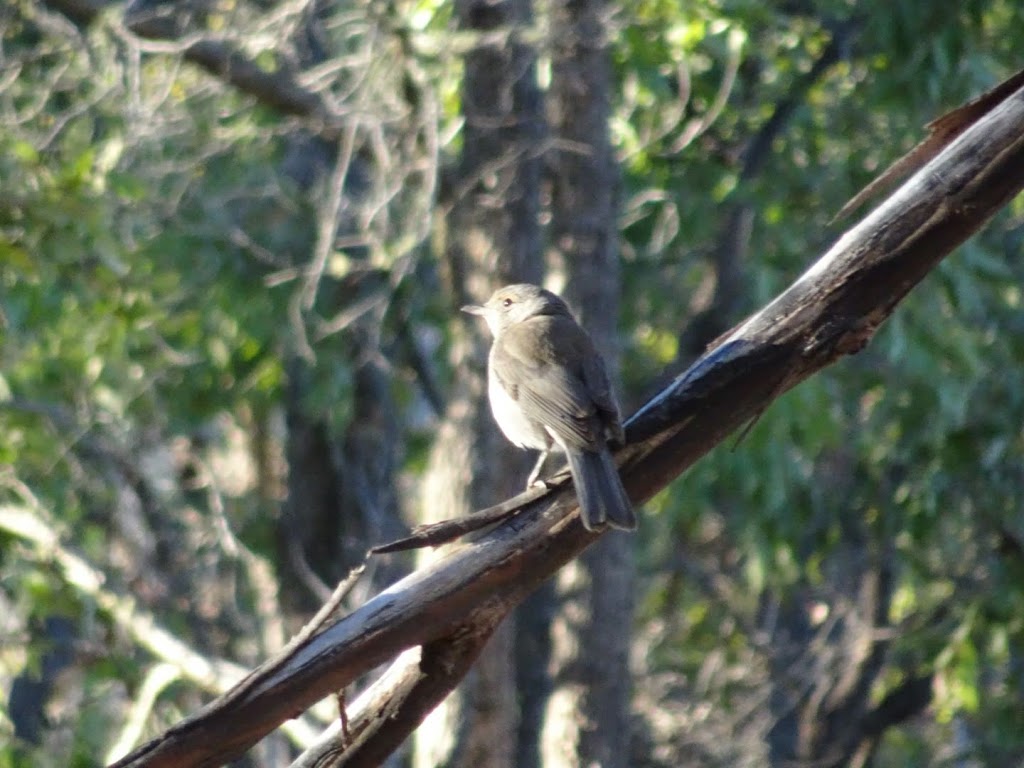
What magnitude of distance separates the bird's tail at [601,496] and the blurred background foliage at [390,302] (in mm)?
3851

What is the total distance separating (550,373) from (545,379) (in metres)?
0.04

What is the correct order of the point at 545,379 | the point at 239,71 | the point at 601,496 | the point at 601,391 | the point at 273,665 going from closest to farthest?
the point at 273,665
the point at 601,496
the point at 601,391
the point at 545,379
the point at 239,71

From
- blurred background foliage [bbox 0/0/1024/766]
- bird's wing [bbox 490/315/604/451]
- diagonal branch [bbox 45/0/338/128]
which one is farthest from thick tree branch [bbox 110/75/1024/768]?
diagonal branch [bbox 45/0/338/128]

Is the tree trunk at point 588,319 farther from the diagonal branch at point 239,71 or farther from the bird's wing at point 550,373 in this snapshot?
the bird's wing at point 550,373

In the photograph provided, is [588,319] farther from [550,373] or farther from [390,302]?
[550,373]

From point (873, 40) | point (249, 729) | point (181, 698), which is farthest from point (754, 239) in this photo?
point (249, 729)

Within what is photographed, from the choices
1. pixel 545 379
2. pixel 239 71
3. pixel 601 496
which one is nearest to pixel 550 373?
pixel 545 379

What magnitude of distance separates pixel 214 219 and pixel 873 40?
3.68m

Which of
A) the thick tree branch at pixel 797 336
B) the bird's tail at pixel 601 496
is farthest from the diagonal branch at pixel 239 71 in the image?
the thick tree branch at pixel 797 336

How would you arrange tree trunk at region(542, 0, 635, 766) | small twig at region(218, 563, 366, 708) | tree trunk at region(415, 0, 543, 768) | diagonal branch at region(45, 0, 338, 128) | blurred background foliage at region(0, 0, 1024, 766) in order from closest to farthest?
small twig at region(218, 563, 366, 708) < tree trunk at region(415, 0, 543, 768) < blurred background foliage at region(0, 0, 1024, 766) < tree trunk at region(542, 0, 635, 766) < diagonal branch at region(45, 0, 338, 128)

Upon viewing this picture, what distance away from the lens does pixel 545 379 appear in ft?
15.7

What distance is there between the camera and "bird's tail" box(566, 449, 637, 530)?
2.71 m

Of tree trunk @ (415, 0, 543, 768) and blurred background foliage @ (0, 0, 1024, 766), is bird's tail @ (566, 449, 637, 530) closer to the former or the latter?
blurred background foliage @ (0, 0, 1024, 766)

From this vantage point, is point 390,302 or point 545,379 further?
point 390,302
